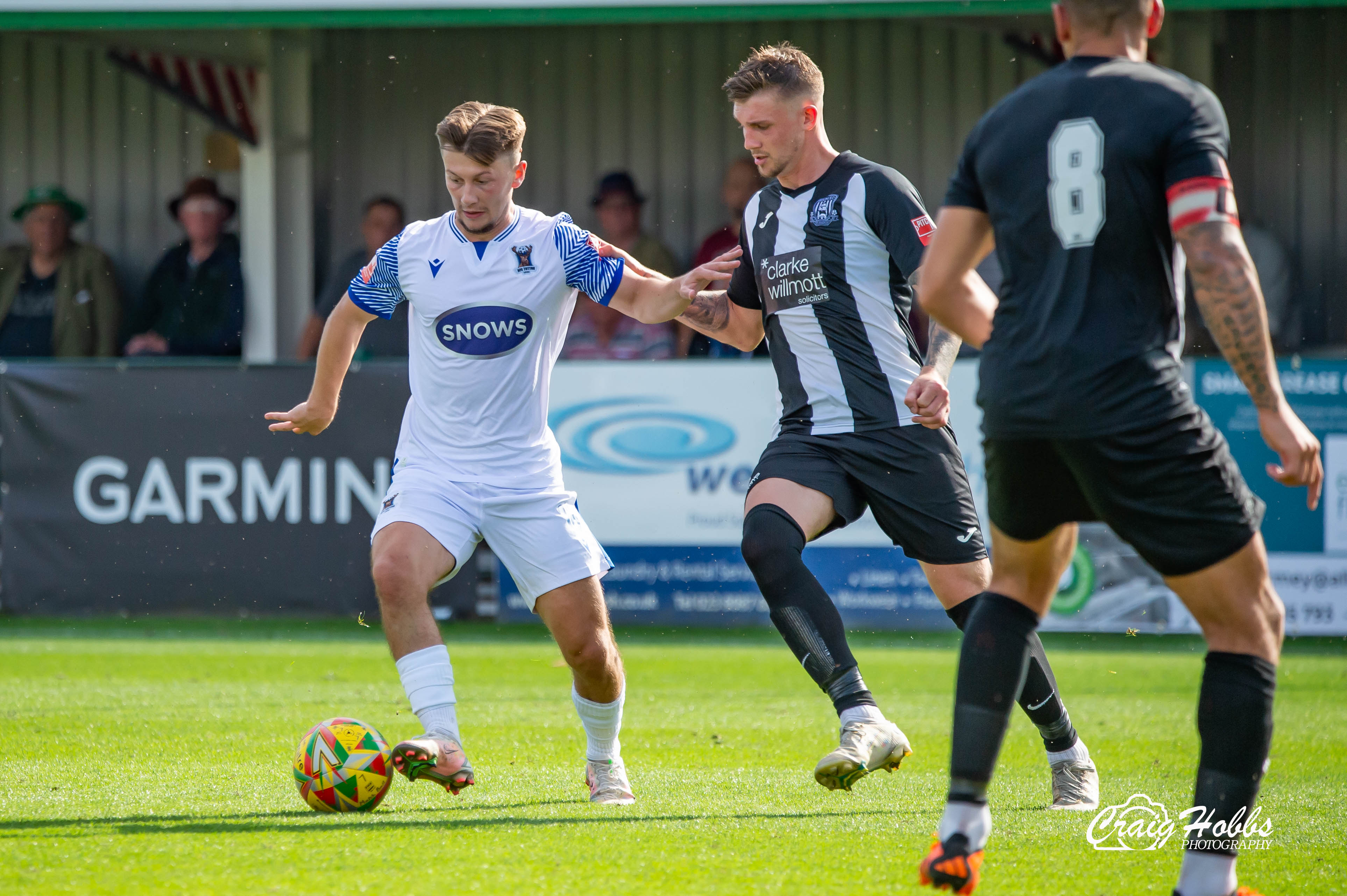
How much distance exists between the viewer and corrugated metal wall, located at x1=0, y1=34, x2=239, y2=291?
588 inches

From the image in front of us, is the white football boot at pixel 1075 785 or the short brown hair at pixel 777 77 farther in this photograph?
the short brown hair at pixel 777 77

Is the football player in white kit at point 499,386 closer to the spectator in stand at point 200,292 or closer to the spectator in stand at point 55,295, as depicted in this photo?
the spectator in stand at point 200,292

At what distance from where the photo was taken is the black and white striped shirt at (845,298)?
4875mm

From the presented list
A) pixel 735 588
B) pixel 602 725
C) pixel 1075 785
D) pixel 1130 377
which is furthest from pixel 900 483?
pixel 735 588

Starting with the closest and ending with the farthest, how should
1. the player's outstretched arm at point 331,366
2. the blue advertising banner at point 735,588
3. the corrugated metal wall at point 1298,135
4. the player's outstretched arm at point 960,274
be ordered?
1. the player's outstretched arm at point 960,274
2. the player's outstretched arm at point 331,366
3. the blue advertising banner at point 735,588
4. the corrugated metal wall at point 1298,135

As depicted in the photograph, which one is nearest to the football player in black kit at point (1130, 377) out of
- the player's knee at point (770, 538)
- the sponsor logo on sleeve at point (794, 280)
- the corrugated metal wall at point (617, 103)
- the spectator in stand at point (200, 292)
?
the player's knee at point (770, 538)

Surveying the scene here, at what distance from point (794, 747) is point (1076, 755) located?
1.56 meters

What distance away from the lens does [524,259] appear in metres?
4.88

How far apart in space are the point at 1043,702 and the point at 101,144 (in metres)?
13.0

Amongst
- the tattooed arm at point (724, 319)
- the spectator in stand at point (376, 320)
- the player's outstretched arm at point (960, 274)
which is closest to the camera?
the player's outstretched arm at point (960, 274)

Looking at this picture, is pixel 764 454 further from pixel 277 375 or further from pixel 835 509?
pixel 277 375

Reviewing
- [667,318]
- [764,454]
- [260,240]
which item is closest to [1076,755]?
[764,454]

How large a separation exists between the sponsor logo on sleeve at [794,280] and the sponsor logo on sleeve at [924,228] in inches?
13.1

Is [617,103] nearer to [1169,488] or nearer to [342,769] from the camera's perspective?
[342,769]
